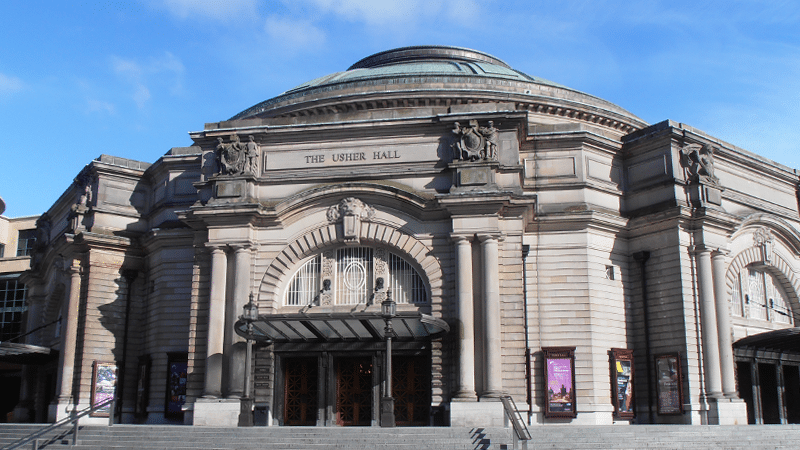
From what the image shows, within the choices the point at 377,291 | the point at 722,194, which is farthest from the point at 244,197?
the point at 722,194

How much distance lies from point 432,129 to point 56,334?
75.5 ft

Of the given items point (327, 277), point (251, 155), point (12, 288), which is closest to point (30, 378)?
point (12, 288)

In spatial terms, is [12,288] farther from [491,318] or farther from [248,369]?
[491,318]

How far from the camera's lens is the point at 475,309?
27578 mm

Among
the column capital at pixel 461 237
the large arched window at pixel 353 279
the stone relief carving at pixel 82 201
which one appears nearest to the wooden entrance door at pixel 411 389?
the large arched window at pixel 353 279

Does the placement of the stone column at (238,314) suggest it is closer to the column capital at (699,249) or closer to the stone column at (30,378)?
the column capital at (699,249)

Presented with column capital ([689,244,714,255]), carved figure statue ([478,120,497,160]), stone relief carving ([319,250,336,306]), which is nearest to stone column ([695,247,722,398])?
column capital ([689,244,714,255])

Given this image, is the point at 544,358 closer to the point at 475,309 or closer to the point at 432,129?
the point at 475,309

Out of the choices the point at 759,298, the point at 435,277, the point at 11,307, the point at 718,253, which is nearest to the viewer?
the point at 435,277

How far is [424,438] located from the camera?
22.9m

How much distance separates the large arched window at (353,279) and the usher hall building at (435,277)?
81mm

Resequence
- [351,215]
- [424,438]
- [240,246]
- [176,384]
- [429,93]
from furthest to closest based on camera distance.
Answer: [429,93] < [176,384] < [240,246] < [351,215] < [424,438]

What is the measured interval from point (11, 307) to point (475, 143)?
122 ft

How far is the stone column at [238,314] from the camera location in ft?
93.2
